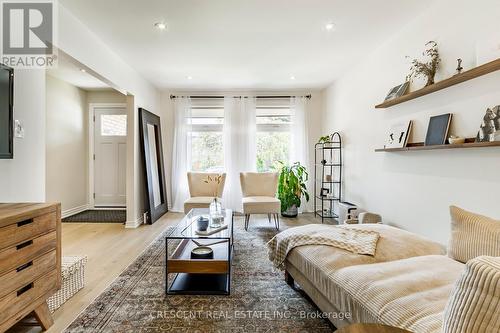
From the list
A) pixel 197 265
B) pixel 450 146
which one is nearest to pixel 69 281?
pixel 197 265

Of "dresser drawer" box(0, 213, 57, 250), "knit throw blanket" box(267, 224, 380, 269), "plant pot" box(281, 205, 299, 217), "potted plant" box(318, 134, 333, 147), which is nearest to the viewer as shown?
"dresser drawer" box(0, 213, 57, 250)

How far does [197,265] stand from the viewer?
2104 mm

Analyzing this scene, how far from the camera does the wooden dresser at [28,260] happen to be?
55.2 inches

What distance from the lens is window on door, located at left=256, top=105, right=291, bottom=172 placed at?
539 cm

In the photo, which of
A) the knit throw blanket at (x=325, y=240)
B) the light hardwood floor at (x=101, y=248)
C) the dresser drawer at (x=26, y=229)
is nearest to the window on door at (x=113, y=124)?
the light hardwood floor at (x=101, y=248)

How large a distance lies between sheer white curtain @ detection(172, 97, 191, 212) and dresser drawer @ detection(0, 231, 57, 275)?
3.51 metres

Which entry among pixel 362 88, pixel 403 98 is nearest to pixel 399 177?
pixel 403 98

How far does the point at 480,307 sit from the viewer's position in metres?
0.74

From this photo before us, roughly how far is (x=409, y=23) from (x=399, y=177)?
63.0 inches

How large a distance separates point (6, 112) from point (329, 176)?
4.03m

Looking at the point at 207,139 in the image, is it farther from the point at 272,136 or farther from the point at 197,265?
the point at 197,265

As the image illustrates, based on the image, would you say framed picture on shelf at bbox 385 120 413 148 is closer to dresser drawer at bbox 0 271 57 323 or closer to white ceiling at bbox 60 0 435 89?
white ceiling at bbox 60 0 435 89

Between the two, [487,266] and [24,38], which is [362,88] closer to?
[487,266]

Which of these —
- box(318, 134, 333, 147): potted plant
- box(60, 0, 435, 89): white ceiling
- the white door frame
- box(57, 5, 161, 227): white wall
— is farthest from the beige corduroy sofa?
the white door frame
